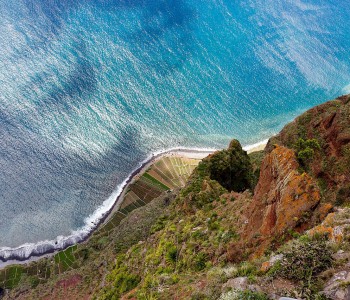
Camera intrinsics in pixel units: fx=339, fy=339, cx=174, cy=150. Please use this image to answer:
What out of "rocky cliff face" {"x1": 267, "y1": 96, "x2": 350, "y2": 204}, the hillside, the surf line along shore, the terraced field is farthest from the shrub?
the surf line along shore

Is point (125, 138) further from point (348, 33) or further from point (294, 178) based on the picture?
point (348, 33)

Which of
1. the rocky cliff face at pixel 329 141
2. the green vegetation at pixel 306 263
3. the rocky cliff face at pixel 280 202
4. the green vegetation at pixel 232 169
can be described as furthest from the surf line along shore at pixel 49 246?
the green vegetation at pixel 306 263

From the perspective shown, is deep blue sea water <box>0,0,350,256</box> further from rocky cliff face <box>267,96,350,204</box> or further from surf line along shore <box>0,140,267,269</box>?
rocky cliff face <box>267,96,350,204</box>

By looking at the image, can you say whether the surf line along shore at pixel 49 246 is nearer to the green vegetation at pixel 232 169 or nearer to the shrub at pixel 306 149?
the green vegetation at pixel 232 169

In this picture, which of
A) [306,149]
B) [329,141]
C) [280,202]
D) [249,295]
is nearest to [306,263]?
[249,295]

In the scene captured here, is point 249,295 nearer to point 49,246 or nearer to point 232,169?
point 232,169

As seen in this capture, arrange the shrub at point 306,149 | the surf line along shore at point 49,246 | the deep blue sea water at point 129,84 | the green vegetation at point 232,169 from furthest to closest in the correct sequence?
the deep blue sea water at point 129,84 < the surf line along shore at point 49,246 < the green vegetation at point 232,169 < the shrub at point 306,149

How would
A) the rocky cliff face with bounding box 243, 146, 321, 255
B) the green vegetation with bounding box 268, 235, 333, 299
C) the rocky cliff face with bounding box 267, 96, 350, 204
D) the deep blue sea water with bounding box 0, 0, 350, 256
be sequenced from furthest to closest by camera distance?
the deep blue sea water with bounding box 0, 0, 350, 256 < the rocky cliff face with bounding box 267, 96, 350, 204 < the rocky cliff face with bounding box 243, 146, 321, 255 < the green vegetation with bounding box 268, 235, 333, 299
